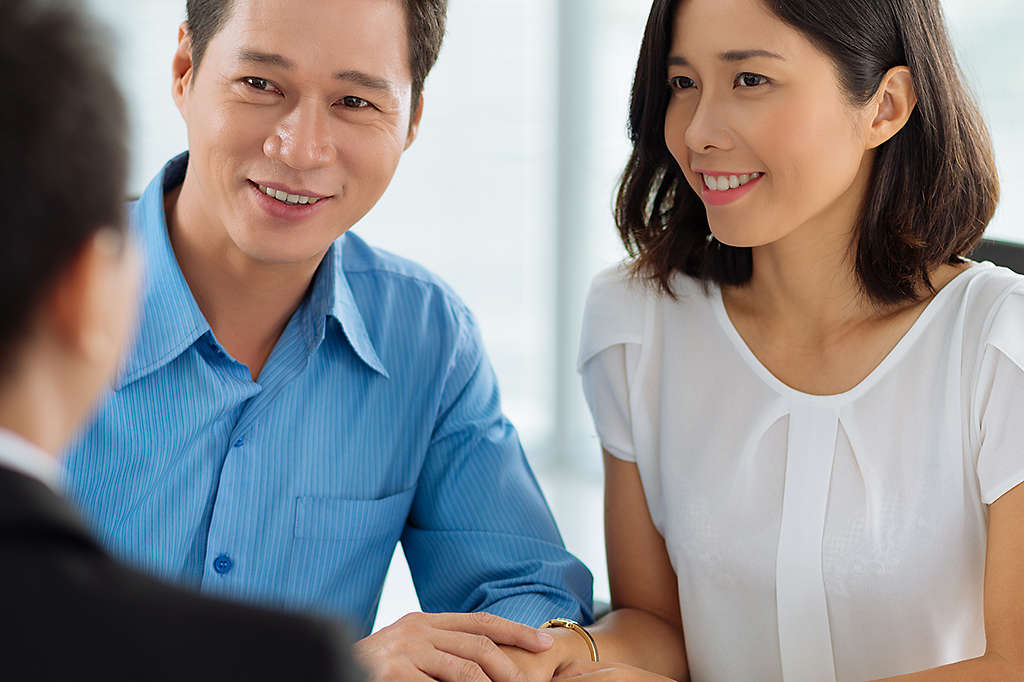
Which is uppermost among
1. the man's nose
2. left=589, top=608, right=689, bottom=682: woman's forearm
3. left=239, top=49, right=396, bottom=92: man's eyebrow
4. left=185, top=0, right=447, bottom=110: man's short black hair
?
left=185, top=0, right=447, bottom=110: man's short black hair

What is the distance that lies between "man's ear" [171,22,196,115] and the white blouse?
84cm

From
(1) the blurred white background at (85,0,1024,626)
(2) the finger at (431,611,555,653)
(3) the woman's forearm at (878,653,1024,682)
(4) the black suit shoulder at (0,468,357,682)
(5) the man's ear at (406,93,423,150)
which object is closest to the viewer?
(4) the black suit shoulder at (0,468,357,682)

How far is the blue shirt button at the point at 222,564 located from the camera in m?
1.57

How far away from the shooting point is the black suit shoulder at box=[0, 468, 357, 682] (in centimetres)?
57

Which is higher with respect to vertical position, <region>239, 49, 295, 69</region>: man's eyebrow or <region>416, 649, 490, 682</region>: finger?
<region>239, 49, 295, 69</region>: man's eyebrow

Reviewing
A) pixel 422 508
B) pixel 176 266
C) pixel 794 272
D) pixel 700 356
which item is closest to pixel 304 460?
pixel 422 508

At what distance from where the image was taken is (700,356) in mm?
1772

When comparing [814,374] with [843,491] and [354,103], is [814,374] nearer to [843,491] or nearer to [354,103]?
[843,491]

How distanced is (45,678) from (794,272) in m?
1.33

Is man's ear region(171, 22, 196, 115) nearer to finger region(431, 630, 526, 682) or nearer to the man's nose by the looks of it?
the man's nose

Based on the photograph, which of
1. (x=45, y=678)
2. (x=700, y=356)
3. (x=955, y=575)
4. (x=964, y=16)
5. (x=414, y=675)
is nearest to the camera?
(x=45, y=678)

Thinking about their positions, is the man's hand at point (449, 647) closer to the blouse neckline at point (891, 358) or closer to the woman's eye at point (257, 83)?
the blouse neckline at point (891, 358)

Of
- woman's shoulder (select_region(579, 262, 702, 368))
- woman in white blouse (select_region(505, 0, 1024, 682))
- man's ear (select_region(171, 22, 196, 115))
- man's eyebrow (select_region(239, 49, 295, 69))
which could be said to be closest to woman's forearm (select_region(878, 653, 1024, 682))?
Result: woman in white blouse (select_region(505, 0, 1024, 682))

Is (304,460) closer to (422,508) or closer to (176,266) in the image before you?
(422,508)
